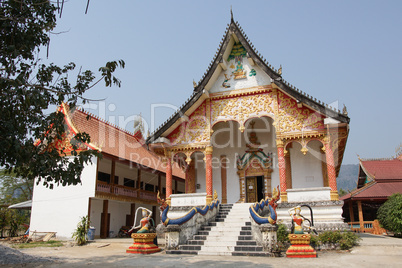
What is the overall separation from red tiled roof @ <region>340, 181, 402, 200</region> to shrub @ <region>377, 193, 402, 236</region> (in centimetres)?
124

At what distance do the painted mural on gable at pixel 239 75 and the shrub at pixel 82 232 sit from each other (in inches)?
317

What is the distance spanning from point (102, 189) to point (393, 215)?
1455 cm

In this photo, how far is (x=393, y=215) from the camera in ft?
53.4

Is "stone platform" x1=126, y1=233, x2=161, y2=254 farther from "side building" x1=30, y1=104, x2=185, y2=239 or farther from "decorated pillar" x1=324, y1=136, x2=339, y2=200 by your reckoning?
"side building" x1=30, y1=104, x2=185, y2=239

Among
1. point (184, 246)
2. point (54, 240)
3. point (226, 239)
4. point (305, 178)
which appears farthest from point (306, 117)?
point (54, 240)

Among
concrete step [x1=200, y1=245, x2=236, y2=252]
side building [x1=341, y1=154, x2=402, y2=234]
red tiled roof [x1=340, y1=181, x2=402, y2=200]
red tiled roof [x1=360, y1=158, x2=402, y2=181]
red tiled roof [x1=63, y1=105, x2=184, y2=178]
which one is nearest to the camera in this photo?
concrete step [x1=200, y1=245, x2=236, y2=252]

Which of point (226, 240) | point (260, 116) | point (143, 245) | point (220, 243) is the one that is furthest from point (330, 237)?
point (260, 116)

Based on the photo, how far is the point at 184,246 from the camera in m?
9.41

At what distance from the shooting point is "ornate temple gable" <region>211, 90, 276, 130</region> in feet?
44.4

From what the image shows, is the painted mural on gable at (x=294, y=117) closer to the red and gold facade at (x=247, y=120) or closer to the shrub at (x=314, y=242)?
the red and gold facade at (x=247, y=120)

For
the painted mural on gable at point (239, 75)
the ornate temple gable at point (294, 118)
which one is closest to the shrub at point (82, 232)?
the painted mural on gable at point (239, 75)

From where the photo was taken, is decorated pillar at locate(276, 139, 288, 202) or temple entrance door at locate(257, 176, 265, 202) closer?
decorated pillar at locate(276, 139, 288, 202)

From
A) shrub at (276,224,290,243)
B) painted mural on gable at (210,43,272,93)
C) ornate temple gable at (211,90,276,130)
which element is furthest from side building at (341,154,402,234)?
shrub at (276,224,290,243)

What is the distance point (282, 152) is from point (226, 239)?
4.65 meters
